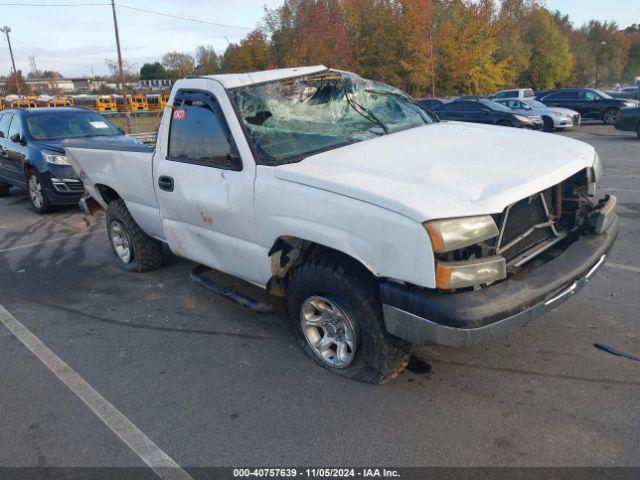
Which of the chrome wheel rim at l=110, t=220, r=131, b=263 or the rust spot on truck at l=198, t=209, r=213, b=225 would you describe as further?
the chrome wheel rim at l=110, t=220, r=131, b=263

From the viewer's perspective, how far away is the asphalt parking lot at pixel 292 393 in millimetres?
2811

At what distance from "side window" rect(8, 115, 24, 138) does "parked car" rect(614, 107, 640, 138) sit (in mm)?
15751

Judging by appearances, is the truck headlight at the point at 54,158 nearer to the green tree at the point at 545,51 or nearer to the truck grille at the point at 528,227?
the truck grille at the point at 528,227

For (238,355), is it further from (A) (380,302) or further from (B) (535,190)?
(B) (535,190)

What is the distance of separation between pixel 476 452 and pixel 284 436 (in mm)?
1000

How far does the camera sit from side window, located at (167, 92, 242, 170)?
3789mm

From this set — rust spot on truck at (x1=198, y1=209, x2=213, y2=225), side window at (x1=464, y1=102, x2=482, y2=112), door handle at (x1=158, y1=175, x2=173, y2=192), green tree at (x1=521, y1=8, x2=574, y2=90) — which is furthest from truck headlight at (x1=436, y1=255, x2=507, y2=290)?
green tree at (x1=521, y1=8, x2=574, y2=90)

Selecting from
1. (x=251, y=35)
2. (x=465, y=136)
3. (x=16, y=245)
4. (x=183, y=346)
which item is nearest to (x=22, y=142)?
(x=16, y=245)

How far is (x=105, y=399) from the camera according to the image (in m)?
3.40

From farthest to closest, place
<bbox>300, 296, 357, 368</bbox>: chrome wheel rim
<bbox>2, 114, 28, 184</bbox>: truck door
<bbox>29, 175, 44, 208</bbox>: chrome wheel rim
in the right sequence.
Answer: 1. <bbox>2, 114, 28, 184</bbox>: truck door
2. <bbox>29, 175, 44, 208</bbox>: chrome wheel rim
3. <bbox>300, 296, 357, 368</bbox>: chrome wheel rim

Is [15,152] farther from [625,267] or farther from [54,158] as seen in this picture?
[625,267]

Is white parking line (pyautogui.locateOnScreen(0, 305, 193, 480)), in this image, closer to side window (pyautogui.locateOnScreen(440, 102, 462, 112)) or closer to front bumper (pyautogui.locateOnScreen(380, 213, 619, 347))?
front bumper (pyautogui.locateOnScreen(380, 213, 619, 347))

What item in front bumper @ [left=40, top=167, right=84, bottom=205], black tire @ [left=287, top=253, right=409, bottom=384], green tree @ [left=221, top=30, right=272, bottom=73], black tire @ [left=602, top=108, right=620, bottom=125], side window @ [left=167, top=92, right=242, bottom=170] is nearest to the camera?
black tire @ [left=287, top=253, right=409, bottom=384]

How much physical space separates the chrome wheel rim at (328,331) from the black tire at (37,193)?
6683 millimetres
